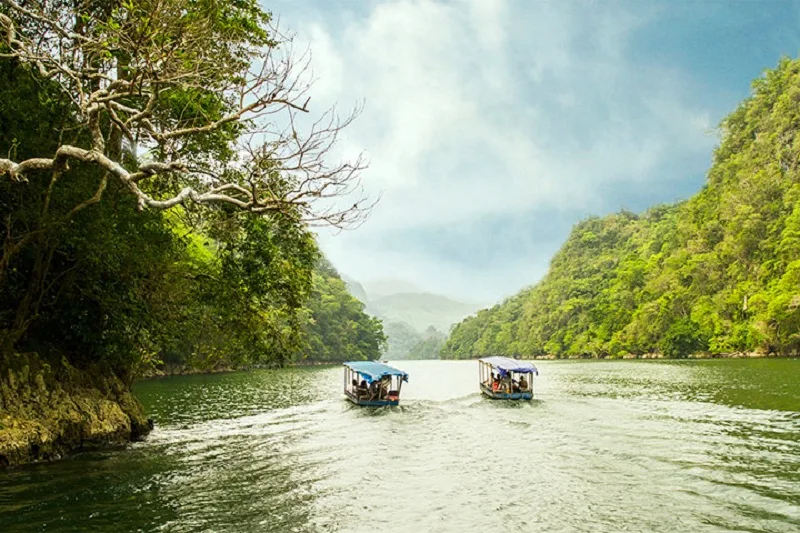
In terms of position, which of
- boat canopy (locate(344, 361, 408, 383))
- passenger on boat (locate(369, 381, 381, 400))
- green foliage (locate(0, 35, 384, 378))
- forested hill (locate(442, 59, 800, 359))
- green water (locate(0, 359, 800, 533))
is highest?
forested hill (locate(442, 59, 800, 359))

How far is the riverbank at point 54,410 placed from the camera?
604 inches

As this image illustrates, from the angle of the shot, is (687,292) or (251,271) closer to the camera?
(251,271)

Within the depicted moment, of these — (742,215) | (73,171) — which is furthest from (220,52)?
(742,215)

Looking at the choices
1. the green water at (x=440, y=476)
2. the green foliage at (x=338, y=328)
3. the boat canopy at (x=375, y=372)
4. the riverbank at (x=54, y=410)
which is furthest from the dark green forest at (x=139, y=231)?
the green foliage at (x=338, y=328)

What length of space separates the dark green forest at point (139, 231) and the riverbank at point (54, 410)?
68 cm

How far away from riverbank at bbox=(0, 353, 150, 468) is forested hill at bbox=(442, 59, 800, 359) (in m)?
75.7

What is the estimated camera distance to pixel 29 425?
Result: 15938 mm

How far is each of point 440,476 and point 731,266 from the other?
3726 inches

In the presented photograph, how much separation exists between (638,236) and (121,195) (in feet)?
615

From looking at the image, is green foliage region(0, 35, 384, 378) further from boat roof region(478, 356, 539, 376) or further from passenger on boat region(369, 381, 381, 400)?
boat roof region(478, 356, 539, 376)

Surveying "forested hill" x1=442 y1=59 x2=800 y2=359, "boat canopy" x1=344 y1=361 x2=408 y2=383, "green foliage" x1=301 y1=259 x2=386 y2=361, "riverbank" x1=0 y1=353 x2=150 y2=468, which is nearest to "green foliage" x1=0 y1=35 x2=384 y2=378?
"riverbank" x1=0 y1=353 x2=150 y2=468

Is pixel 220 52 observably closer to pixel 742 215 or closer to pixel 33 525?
pixel 33 525

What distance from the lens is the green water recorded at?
11.9 m

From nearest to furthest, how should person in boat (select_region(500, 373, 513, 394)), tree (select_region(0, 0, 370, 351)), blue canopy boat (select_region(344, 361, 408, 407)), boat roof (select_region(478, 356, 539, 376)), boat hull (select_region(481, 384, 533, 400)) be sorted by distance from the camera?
tree (select_region(0, 0, 370, 351)) → blue canopy boat (select_region(344, 361, 408, 407)) → boat roof (select_region(478, 356, 539, 376)) → boat hull (select_region(481, 384, 533, 400)) → person in boat (select_region(500, 373, 513, 394))
